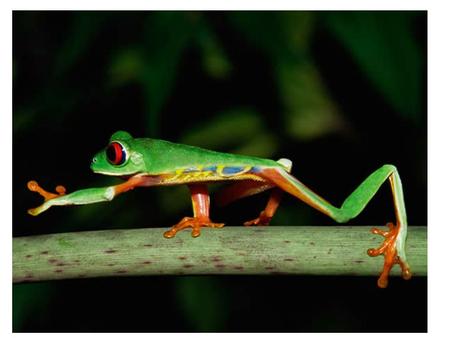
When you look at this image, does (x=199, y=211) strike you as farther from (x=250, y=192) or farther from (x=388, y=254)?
(x=388, y=254)

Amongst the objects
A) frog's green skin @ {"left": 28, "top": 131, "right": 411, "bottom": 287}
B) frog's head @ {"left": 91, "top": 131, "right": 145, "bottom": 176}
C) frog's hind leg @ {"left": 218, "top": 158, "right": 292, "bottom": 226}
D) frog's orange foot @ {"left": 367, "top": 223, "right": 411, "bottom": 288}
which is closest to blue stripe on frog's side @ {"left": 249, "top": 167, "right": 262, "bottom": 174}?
frog's green skin @ {"left": 28, "top": 131, "right": 411, "bottom": 287}

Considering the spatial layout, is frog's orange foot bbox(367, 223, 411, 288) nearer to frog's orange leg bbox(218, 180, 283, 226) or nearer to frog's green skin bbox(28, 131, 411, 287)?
frog's green skin bbox(28, 131, 411, 287)

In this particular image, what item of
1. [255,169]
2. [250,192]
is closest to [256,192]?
[250,192]

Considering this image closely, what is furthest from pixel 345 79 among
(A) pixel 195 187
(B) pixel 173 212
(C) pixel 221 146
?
(A) pixel 195 187

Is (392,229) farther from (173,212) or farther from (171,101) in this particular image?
(171,101)

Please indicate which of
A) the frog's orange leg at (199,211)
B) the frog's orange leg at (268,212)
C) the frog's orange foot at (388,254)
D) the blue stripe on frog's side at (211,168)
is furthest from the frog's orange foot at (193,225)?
the frog's orange foot at (388,254)
